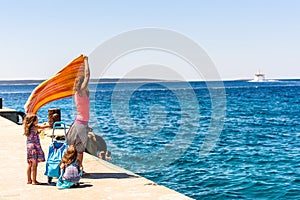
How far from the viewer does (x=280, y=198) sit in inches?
467

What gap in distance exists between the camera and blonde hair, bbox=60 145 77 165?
7.22 metres

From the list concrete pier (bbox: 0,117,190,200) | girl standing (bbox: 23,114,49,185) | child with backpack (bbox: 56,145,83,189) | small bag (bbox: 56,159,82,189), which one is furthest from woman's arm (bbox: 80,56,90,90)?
concrete pier (bbox: 0,117,190,200)

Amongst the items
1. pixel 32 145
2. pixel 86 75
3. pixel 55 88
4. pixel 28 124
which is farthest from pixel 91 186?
pixel 55 88

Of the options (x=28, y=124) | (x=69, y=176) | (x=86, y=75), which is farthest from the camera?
(x=86, y=75)

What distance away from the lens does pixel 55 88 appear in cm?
841

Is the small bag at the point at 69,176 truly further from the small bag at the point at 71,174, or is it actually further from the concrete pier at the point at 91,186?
the concrete pier at the point at 91,186

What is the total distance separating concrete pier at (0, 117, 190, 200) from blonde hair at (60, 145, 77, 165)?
18.1 inches

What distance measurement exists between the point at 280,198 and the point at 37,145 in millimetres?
7217

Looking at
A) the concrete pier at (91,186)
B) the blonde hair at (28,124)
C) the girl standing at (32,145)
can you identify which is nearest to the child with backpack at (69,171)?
the concrete pier at (91,186)

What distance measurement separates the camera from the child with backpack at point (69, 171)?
23.5 ft

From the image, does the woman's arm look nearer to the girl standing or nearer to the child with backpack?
the girl standing

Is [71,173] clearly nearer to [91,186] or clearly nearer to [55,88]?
[91,186]

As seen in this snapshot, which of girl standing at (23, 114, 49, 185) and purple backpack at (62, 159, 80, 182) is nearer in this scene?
purple backpack at (62, 159, 80, 182)

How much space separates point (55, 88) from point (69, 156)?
173cm
